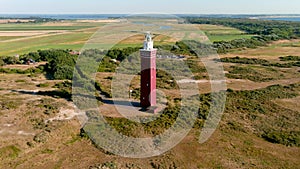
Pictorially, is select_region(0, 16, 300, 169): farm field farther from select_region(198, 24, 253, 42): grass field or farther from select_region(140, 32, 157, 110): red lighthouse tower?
select_region(198, 24, 253, 42): grass field

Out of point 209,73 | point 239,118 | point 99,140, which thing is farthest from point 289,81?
point 99,140

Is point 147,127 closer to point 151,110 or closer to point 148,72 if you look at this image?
point 151,110

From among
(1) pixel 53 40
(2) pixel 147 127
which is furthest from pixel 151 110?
(1) pixel 53 40

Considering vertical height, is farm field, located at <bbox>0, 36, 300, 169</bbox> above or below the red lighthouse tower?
below

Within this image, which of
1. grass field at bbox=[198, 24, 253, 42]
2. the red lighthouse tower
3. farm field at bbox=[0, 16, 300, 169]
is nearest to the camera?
farm field at bbox=[0, 16, 300, 169]

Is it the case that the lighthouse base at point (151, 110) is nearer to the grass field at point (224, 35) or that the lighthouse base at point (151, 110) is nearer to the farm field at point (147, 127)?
the farm field at point (147, 127)

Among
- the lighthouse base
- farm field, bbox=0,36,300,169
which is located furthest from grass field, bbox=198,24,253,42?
the lighthouse base

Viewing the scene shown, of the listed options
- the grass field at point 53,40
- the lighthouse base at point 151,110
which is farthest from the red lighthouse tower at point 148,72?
the grass field at point 53,40

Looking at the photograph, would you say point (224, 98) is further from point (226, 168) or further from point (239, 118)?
point (226, 168)
